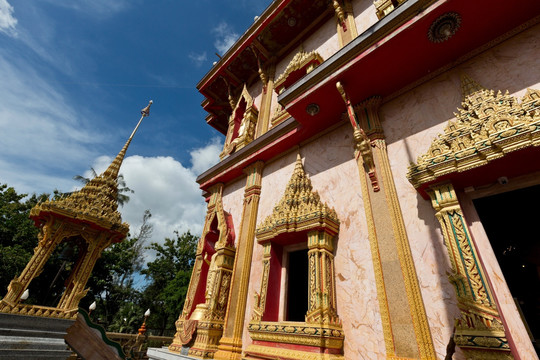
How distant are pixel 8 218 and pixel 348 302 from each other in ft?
88.5

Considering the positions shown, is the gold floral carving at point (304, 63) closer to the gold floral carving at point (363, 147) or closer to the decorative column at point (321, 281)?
the gold floral carving at point (363, 147)

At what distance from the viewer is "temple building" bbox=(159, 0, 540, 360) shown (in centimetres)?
323

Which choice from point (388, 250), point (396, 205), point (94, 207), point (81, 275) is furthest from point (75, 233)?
point (396, 205)

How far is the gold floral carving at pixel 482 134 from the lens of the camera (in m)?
3.06

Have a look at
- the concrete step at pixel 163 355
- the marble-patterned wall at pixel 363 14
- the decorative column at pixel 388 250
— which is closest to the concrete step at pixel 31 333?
the concrete step at pixel 163 355

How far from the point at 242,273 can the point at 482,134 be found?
17.5 feet

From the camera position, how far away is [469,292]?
297 cm

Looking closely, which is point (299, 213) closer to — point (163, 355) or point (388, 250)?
point (388, 250)

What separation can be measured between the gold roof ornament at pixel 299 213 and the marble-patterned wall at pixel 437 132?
1.34 m

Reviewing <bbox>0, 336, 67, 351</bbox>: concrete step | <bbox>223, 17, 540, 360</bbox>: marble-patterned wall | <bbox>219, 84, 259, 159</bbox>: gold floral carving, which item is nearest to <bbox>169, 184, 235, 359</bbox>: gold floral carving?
<bbox>223, 17, 540, 360</bbox>: marble-patterned wall

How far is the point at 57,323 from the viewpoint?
314 inches

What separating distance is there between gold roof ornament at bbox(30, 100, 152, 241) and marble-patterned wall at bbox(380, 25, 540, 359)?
10084 mm

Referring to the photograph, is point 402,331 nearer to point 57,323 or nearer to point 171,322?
point 57,323

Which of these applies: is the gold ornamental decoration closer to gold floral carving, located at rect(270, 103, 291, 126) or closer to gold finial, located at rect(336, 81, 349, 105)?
gold floral carving, located at rect(270, 103, 291, 126)
